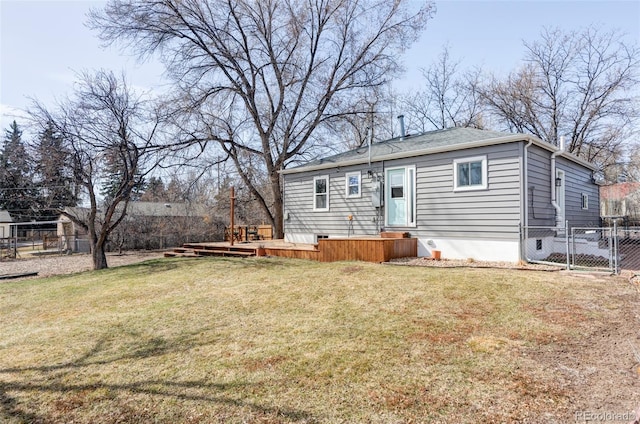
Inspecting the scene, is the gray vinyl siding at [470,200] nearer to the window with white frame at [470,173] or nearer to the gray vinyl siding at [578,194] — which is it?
the window with white frame at [470,173]

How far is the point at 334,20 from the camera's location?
16.5 meters

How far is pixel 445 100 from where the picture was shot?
22.2 metres

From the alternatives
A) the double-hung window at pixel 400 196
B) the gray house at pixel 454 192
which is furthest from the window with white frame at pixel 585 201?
the double-hung window at pixel 400 196

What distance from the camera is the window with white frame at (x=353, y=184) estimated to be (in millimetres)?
11109

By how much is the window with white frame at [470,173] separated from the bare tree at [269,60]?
920cm

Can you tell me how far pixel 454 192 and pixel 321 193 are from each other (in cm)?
469

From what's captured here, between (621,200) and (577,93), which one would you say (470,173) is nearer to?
(577,93)

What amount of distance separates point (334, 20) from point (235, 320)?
15838 millimetres

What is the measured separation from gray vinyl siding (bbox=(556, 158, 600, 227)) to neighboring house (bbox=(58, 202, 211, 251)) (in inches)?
730

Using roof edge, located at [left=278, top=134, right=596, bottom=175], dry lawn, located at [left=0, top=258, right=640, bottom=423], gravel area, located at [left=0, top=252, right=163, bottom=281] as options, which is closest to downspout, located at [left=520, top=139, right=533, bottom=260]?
roof edge, located at [left=278, top=134, right=596, bottom=175]

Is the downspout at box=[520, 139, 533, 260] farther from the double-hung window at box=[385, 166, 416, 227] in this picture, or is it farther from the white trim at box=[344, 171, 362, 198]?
the white trim at box=[344, 171, 362, 198]

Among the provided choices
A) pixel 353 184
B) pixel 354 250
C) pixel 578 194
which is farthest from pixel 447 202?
pixel 578 194

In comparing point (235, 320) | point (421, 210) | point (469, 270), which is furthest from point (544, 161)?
point (235, 320)

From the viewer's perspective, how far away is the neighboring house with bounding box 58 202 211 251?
21391 millimetres
